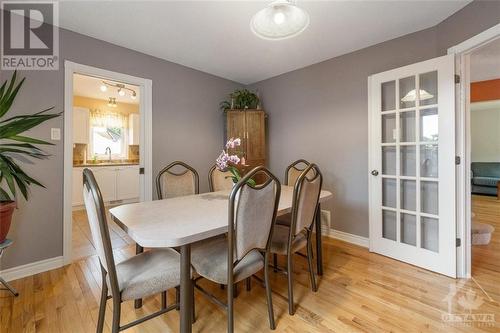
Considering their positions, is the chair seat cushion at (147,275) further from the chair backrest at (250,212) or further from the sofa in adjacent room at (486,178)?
the sofa in adjacent room at (486,178)

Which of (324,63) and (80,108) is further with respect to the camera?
(80,108)

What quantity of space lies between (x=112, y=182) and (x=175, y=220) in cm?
433

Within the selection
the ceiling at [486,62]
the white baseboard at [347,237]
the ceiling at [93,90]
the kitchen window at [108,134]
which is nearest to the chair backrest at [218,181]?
the white baseboard at [347,237]

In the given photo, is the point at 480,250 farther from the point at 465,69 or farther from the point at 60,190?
the point at 60,190

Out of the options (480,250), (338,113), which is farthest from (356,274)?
(338,113)

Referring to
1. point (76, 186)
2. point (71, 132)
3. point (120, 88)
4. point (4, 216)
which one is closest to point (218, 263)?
point (4, 216)

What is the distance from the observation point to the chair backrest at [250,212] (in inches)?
48.1

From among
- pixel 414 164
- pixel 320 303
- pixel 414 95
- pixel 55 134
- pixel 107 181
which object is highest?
pixel 414 95

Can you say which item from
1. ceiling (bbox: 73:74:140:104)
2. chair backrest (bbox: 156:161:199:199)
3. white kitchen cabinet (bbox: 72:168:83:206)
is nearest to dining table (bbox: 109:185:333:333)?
chair backrest (bbox: 156:161:199:199)

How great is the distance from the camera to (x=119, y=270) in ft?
4.31

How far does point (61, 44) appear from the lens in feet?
7.40

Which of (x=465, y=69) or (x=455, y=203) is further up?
(x=465, y=69)

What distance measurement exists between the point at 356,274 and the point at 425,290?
20.0 inches

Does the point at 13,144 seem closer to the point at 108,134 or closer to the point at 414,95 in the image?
the point at 414,95
